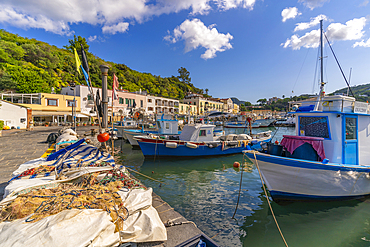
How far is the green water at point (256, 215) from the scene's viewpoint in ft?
15.6

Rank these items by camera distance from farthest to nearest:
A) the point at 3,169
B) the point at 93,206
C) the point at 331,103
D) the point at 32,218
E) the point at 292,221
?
1. the point at 331,103
2. the point at 3,169
3. the point at 292,221
4. the point at 93,206
5. the point at 32,218

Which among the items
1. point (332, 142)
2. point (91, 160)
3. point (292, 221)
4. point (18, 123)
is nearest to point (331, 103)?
point (332, 142)

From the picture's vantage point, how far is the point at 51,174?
15.0 feet

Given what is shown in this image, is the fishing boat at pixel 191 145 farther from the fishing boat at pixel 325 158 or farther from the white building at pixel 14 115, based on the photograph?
the white building at pixel 14 115

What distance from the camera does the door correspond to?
6348 millimetres

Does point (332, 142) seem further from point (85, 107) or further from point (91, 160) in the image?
point (85, 107)

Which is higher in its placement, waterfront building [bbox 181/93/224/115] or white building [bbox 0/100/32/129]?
waterfront building [bbox 181/93/224/115]

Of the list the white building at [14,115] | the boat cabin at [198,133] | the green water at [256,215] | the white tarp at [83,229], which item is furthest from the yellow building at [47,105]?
the white tarp at [83,229]

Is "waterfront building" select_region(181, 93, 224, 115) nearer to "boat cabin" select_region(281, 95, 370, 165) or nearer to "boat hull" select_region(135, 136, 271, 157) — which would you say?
"boat hull" select_region(135, 136, 271, 157)

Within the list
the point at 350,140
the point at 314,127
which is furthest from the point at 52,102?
the point at 350,140

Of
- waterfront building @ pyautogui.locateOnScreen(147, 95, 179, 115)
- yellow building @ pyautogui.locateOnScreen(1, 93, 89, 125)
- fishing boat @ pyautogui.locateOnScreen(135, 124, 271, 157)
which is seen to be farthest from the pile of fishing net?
waterfront building @ pyautogui.locateOnScreen(147, 95, 179, 115)

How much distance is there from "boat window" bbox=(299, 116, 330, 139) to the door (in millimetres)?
583

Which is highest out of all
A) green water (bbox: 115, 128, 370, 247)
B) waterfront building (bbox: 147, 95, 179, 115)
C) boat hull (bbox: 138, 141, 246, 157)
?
waterfront building (bbox: 147, 95, 179, 115)

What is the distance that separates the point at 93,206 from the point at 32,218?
82cm
